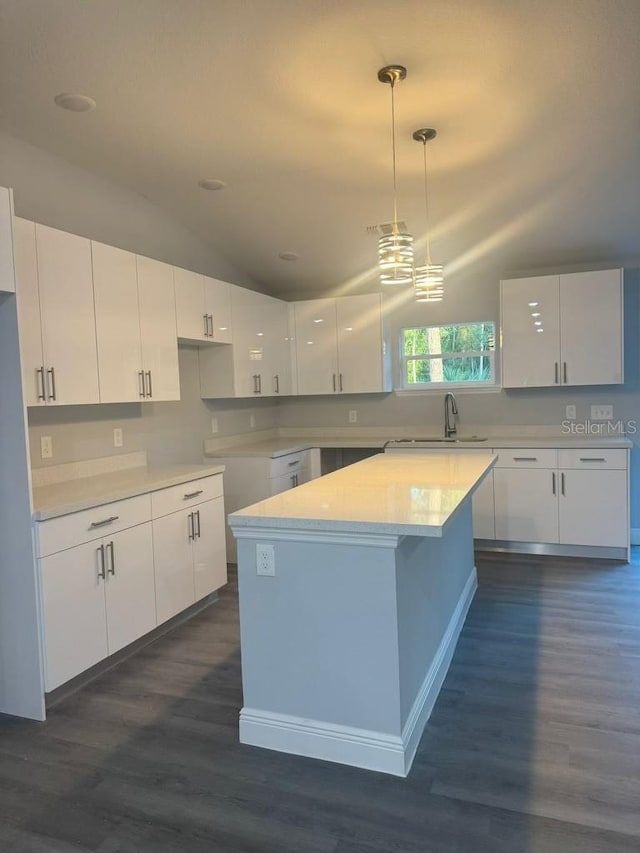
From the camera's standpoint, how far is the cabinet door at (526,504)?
4508 millimetres

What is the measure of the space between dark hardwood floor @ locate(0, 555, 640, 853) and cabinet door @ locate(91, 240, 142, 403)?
145 cm

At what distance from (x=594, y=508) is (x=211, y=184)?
350 cm

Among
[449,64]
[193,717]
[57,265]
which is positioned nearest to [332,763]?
[193,717]

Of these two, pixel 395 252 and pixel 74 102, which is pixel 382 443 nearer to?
pixel 395 252

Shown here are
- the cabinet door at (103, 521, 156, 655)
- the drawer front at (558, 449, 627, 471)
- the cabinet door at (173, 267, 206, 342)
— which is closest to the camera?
the cabinet door at (103, 521, 156, 655)

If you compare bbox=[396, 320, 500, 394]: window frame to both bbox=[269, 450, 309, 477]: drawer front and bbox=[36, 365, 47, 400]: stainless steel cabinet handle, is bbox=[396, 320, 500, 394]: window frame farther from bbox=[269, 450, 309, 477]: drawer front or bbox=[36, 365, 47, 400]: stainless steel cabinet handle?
bbox=[36, 365, 47, 400]: stainless steel cabinet handle

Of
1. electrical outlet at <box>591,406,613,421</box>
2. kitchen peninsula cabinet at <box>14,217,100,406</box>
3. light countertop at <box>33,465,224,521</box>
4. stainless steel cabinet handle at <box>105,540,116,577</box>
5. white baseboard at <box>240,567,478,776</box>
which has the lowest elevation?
white baseboard at <box>240,567,478,776</box>

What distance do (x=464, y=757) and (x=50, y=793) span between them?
1452 mm

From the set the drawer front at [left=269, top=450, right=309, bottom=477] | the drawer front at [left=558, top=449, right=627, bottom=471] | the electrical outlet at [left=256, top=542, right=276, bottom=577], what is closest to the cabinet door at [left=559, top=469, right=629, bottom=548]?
the drawer front at [left=558, top=449, right=627, bottom=471]

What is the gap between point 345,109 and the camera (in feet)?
9.55

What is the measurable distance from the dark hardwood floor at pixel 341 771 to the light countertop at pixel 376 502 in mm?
870

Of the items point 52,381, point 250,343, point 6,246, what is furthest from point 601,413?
point 6,246

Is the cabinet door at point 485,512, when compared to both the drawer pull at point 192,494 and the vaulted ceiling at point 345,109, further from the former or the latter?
the drawer pull at point 192,494

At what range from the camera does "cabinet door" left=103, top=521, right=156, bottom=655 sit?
2.88m
